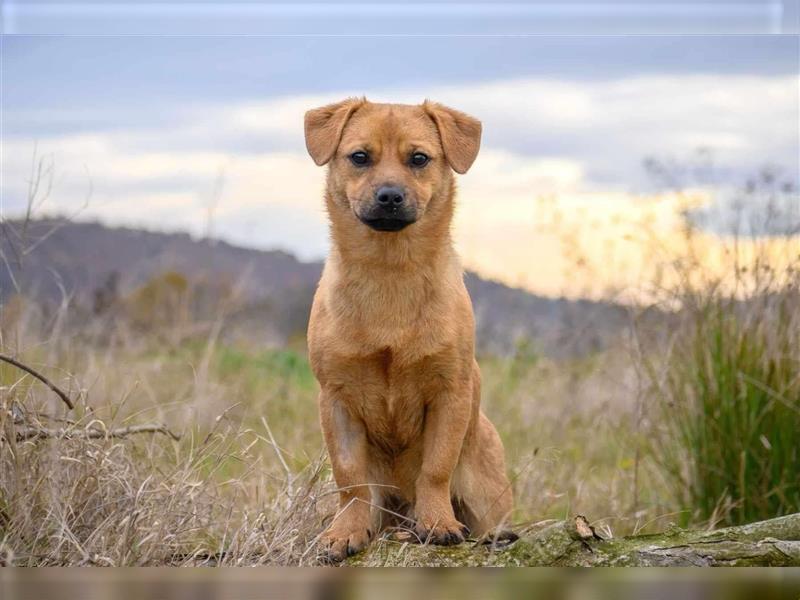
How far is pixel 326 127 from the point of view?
508 centimetres

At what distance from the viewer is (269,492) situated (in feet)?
21.1

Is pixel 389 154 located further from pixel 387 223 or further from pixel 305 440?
pixel 305 440

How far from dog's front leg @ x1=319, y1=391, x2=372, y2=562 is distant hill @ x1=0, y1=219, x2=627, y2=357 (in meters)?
5.04

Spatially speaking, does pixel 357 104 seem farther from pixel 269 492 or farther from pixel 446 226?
pixel 269 492

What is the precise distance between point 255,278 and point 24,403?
388 inches

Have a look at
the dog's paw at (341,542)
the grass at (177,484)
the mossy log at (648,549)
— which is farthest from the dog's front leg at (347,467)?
the mossy log at (648,549)

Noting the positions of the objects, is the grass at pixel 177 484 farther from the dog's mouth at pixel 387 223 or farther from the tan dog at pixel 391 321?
the dog's mouth at pixel 387 223

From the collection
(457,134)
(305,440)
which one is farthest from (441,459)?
(305,440)

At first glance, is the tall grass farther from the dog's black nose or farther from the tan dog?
the dog's black nose

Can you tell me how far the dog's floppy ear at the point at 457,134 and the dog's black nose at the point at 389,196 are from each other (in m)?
0.47

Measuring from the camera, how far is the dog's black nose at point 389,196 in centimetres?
465

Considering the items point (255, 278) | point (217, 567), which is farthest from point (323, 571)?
point (255, 278)

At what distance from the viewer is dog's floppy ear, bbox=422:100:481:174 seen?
198 inches

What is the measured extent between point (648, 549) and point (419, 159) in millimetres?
2014
